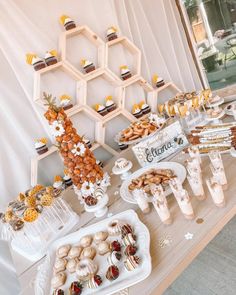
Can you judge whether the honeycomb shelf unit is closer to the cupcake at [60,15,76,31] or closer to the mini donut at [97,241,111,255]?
the cupcake at [60,15,76,31]

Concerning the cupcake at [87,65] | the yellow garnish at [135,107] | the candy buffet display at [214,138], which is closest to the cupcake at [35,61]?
the cupcake at [87,65]

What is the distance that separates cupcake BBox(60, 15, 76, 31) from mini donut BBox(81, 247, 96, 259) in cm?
111

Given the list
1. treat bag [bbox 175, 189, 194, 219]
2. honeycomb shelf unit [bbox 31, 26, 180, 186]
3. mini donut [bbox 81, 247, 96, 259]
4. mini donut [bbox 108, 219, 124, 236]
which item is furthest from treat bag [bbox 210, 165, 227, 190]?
honeycomb shelf unit [bbox 31, 26, 180, 186]

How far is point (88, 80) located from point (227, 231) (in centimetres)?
114

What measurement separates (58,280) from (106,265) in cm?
15

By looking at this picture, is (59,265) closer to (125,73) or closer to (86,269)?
(86,269)

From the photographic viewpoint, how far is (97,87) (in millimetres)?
1633

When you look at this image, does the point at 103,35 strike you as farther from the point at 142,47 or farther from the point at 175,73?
the point at 175,73

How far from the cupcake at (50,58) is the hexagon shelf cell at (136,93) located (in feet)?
1.62

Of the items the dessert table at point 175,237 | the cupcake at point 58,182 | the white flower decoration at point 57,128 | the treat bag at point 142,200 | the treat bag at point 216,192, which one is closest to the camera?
the dessert table at point 175,237

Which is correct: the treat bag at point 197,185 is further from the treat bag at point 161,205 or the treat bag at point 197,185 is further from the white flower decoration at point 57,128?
the white flower decoration at point 57,128

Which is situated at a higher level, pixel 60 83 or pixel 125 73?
pixel 60 83

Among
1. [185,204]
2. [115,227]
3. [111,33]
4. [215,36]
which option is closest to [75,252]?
[115,227]

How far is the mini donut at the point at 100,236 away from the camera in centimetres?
93
